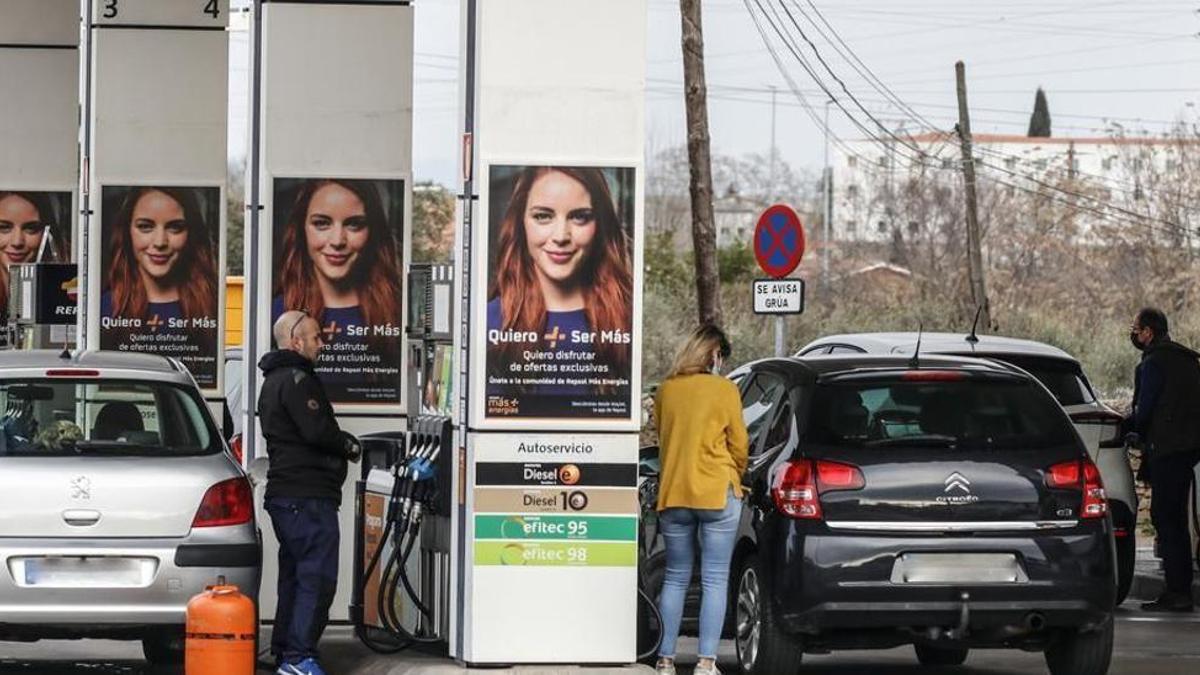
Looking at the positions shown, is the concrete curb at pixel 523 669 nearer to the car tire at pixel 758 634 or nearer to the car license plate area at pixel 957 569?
the car tire at pixel 758 634

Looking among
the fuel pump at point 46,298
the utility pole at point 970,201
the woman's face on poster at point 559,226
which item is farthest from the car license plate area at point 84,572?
the utility pole at point 970,201

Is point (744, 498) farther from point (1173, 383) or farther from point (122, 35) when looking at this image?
point (122, 35)

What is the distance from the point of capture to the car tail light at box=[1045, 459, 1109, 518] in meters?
11.7

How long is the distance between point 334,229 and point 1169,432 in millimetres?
5685

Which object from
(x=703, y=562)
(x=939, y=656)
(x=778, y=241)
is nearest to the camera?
(x=703, y=562)

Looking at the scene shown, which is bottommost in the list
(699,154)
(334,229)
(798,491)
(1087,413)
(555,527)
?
(555,527)

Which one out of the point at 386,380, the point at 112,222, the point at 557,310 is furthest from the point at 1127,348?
the point at 557,310

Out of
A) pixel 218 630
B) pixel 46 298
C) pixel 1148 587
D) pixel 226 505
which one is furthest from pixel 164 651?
pixel 46 298

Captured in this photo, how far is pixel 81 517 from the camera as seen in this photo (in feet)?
38.1

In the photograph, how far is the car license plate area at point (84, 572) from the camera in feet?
37.9

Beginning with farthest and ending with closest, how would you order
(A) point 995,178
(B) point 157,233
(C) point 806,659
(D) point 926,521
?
(A) point 995,178 → (B) point 157,233 → (C) point 806,659 → (D) point 926,521

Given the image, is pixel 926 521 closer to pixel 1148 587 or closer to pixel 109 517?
pixel 109 517

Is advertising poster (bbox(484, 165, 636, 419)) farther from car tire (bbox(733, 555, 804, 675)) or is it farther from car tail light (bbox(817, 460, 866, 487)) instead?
car tire (bbox(733, 555, 804, 675))

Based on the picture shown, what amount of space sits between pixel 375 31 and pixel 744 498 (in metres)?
4.26
